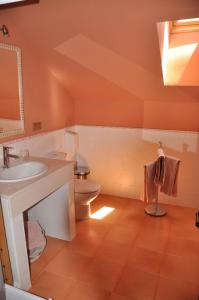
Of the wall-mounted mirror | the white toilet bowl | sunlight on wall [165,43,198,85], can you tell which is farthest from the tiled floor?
sunlight on wall [165,43,198,85]

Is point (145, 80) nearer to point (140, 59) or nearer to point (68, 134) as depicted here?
point (140, 59)

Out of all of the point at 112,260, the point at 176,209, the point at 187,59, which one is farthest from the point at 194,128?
the point at 112,260

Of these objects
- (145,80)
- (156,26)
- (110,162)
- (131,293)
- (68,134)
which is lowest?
(131,293)

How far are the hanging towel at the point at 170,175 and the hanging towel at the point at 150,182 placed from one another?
0.11m

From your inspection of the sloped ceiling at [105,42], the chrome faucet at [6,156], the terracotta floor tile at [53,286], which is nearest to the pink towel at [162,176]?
the sloped ceiling at [105,42]

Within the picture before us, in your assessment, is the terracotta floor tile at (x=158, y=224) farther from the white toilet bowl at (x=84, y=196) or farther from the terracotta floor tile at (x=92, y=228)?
the white toilet bowl at (x=84, y=196)

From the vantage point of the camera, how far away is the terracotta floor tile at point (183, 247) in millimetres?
2156

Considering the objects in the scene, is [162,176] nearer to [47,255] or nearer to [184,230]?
[184,230]

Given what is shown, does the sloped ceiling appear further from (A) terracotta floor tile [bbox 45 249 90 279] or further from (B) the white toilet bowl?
(A) terracotta floor tile [bbox 45 249 90 279]

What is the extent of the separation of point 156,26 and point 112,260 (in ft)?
6.39

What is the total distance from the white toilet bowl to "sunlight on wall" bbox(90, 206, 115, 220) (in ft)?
0.27

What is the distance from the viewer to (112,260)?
2078mm

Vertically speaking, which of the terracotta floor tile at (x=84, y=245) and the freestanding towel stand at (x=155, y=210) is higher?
the freestanding towel stand at (x=155, y=210)

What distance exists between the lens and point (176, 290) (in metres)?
1.75
